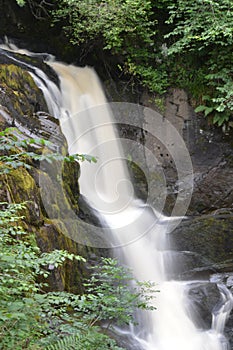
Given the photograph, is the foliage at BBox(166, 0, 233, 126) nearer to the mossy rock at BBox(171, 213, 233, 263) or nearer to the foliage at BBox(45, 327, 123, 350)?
the mossy rock at BBox(171, 213, 233, 263)

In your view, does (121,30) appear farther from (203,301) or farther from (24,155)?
(24,155)

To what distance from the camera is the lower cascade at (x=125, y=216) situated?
4.88 metres

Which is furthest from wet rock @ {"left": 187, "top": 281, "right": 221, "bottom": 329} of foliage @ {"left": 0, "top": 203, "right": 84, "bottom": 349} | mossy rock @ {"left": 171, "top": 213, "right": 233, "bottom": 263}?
foliage @ {"left": 0, "top": 203, "right": 84, "bottom": 349}

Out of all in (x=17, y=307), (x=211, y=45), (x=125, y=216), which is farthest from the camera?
(x=211, y=45)

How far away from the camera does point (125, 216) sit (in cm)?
705

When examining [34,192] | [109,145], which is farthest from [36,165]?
[109,145]

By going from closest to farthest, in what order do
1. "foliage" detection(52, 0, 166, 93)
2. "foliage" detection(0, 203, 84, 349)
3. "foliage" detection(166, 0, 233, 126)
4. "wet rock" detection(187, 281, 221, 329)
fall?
"foliage" detection(0, 203, 84, 349) < "wet rock" detection(187, 281, 221, 329) < "foliage" detection(166, 0, 233, 126) < "foliage" detection(52, 0, 166, 93)

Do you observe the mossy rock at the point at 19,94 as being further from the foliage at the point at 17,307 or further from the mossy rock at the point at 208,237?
the mossy rock at the point at 208,237

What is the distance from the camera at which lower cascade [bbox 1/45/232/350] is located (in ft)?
16.0

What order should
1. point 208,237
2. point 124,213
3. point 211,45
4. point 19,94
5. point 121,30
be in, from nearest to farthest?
1. point 19,94
2. point 208,237
3. point 124,213
4. point 121,30
5. point 211,45

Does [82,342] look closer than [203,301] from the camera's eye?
Yes

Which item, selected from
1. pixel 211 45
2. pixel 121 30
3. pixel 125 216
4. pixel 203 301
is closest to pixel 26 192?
pixel 203 301

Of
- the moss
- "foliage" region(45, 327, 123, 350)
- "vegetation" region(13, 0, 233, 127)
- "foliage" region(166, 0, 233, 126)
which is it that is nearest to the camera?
"foliage" region(45, 327, 123, 350)

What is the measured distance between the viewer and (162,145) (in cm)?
837
